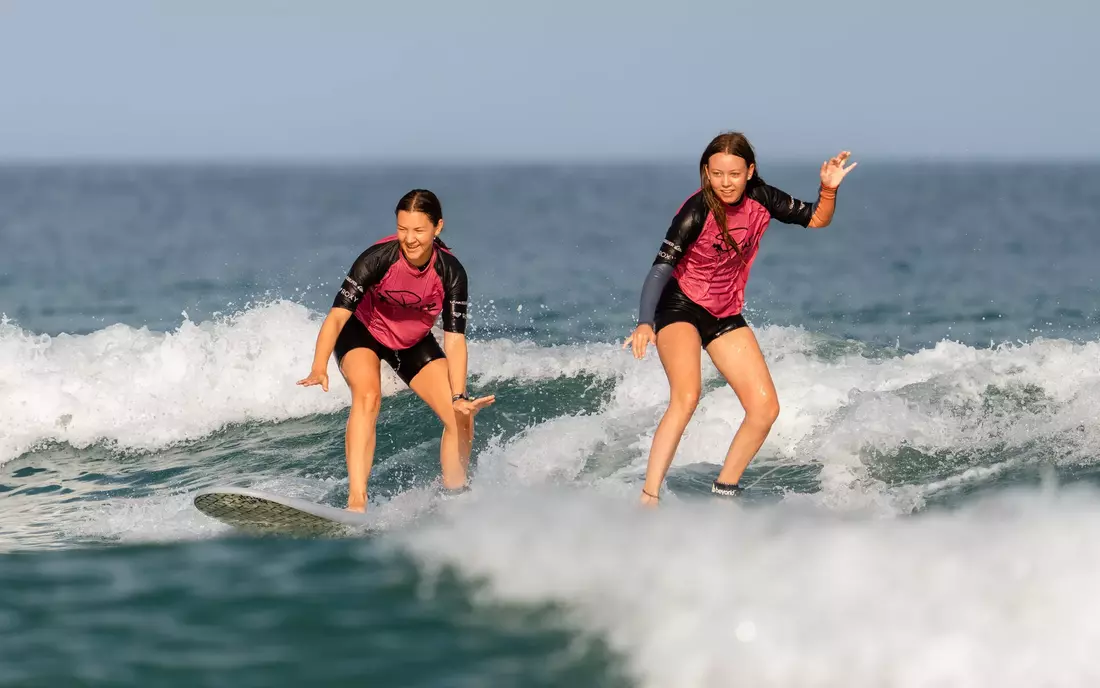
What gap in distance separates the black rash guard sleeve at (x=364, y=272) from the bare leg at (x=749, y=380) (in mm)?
1965

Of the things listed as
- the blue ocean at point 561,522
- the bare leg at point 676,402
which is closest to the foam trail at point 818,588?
the blue ocean at point 561,522

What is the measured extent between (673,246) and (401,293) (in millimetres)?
1689

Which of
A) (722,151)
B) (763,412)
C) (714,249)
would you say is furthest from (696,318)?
(722,151)

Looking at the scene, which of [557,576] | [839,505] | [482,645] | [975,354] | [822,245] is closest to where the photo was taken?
[482,645]

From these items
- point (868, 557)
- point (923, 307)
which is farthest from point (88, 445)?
point (923, 307)

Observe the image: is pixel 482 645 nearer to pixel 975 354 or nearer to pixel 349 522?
pixel 349 522

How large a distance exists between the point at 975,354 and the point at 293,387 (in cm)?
654

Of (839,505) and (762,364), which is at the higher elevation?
(762,364)

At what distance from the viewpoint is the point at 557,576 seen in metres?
5.96

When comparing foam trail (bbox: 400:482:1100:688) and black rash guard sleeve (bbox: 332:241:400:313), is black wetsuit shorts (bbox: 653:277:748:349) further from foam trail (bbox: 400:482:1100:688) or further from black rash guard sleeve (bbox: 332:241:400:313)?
black rash guard sleeve (bbox: 332:241:400:313)

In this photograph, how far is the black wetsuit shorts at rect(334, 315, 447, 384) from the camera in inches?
297

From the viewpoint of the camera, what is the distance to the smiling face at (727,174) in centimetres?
670

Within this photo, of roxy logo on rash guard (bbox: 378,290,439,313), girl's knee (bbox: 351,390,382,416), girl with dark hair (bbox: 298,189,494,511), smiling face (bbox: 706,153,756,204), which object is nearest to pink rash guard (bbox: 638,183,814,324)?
smiling face (bbox: 706,153,756,204)

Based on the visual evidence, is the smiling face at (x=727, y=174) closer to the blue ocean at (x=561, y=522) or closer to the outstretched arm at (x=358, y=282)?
the blue ocean at (x=561, y=522)
